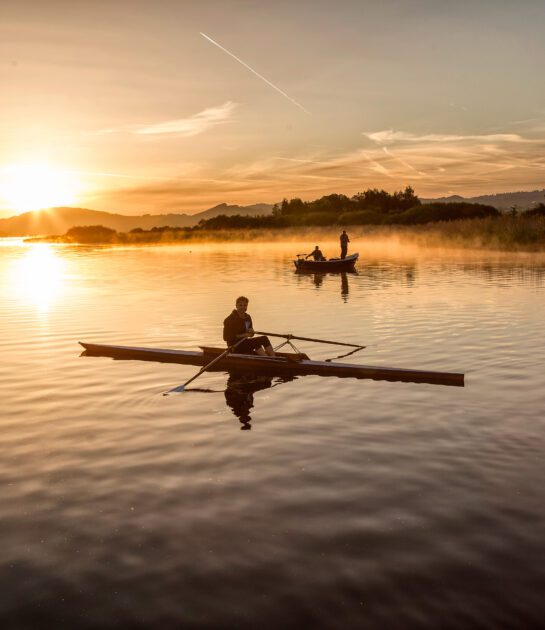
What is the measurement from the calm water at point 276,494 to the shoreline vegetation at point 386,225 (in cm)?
3563

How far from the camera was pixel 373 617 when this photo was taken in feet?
17.7

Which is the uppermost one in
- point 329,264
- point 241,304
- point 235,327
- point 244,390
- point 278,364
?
point 241,304

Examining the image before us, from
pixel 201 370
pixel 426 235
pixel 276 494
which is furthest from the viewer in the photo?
pixel 426 235

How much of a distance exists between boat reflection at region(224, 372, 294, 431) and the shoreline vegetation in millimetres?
38584

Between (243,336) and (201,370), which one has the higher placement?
(243,336)

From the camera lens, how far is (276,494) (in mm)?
7926

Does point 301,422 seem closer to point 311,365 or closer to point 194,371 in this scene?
point 311,365

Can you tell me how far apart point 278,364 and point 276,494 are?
6.56m

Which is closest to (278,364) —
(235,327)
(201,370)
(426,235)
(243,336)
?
(243,336)

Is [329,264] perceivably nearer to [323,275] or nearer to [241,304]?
[323,275]

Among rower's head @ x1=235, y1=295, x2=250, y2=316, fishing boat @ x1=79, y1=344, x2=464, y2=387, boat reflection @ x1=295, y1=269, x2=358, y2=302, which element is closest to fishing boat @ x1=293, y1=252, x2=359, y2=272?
boat reflection @ x1=295, y1=269, x2=358, y2=302

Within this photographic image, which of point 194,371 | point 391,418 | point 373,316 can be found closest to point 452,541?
point 391,418

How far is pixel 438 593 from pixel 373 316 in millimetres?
17371

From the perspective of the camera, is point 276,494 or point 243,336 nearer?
point 276,494
